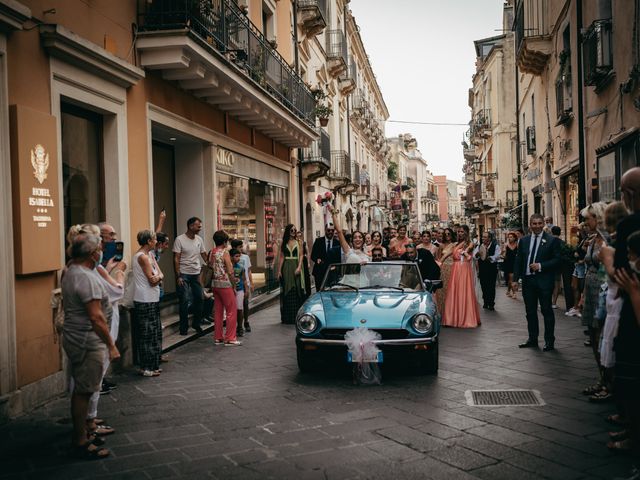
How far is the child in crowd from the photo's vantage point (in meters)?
10.1

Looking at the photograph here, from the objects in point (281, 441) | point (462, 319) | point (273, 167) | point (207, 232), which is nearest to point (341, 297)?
point (281, 441)

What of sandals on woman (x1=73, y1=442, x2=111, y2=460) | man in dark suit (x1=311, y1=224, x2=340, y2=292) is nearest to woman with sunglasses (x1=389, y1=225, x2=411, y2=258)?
man in dark suit (x1=311, y1=224, x2=340, y2=292)

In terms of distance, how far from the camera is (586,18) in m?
12.6

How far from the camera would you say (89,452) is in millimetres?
4645

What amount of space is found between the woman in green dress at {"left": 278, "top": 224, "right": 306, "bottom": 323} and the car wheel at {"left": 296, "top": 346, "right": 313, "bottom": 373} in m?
4.37

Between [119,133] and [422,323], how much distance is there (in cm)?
491

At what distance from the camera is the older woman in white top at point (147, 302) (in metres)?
7.28

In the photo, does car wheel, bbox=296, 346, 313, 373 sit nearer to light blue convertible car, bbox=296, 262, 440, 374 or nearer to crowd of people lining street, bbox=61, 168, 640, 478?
light blue convertible car, bbox=296, 262, 440, 374

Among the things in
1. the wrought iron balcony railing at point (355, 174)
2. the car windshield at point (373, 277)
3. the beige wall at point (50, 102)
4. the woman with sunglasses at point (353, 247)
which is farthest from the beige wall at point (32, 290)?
the wrought iron balcony railing at point (355, 174)

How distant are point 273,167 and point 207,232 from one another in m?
5.54

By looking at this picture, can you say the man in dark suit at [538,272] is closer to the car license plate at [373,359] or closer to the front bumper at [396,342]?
the front bumper at [396,342]

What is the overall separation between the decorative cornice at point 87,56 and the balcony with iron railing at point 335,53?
18.8m

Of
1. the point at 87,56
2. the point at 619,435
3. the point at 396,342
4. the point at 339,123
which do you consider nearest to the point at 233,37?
the point at 87,56

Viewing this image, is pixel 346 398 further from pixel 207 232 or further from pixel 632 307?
pixel 207 232
